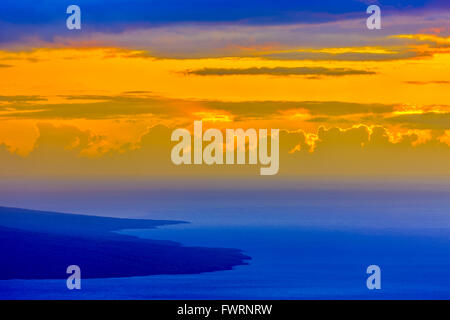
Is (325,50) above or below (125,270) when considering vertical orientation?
above

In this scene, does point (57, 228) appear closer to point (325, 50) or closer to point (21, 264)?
point (21, 264)
